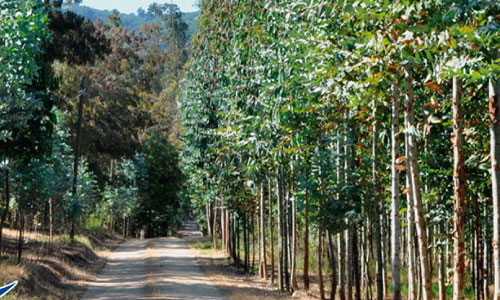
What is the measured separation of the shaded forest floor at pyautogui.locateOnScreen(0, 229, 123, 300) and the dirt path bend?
658 millimetres

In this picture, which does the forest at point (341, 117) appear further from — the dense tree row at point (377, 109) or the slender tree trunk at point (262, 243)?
the slender tree trunk at point (262, 243)

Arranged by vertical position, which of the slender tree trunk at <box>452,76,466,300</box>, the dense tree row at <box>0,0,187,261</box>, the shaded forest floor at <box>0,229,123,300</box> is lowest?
the shaded forest floor at <box>0,229,123,300</box>

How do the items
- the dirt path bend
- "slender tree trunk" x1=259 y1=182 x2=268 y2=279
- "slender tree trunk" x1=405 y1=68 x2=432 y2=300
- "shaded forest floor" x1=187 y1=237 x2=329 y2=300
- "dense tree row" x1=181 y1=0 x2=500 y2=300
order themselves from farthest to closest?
1. "slender tree trunk" x1=259 y1=182 x2=268 y2=279
2. "shaded forest floor" x1=187 y1=237 x2=329 y2=300
3. the dirt path bend
4. "slender tree trunk" x1=405 y1=68 x2=432 y2=300
5. "dense tree row" x1=181 y1=0 x2=500 y2=300

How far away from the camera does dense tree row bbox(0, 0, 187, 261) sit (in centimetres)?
1172

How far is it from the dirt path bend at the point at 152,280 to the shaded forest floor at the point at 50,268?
0.66 meters

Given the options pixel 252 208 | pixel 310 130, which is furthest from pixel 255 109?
pixel 252 208

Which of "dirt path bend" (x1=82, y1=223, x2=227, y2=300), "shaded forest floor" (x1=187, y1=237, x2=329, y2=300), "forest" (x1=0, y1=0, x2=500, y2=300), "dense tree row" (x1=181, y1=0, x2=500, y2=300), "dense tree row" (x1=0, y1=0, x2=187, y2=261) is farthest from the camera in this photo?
"shaded forest floor" (x1=187, y1=237, x2=329, y2=300)

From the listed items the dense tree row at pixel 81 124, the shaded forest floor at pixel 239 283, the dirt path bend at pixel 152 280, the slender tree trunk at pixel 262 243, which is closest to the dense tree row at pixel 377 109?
the slender tree trunk at pixel 262 243

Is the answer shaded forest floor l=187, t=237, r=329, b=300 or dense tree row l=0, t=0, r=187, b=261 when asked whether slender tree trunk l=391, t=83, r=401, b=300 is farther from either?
shaded forest floor l=187, t=237, r=329, b=300

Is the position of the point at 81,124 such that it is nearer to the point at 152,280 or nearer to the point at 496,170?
the point at 152,280

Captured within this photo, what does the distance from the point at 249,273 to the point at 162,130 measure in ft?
147

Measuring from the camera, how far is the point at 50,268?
21516 mm

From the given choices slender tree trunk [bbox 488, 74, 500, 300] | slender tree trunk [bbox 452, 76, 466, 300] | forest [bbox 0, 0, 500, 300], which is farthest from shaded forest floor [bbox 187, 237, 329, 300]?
slender tree trunk [bbox 488, 74, 500, 300]

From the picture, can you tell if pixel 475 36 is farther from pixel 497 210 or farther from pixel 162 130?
pixel 162 130
